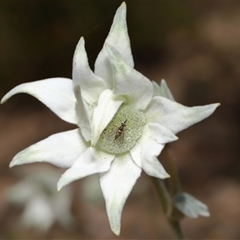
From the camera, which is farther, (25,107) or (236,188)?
(25,107)

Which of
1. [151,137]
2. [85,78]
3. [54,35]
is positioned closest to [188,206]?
[151,137]

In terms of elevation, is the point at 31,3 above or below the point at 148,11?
above

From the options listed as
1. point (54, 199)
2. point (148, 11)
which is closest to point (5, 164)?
point (54, 199)

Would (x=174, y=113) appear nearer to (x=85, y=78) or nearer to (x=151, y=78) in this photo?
(x=85, y=78)

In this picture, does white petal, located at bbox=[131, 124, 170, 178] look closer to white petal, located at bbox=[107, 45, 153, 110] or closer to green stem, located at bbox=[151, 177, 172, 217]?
white petal, located at bbox=[107, 45, 153, 110]

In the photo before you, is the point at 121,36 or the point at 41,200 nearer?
the point at 121,36

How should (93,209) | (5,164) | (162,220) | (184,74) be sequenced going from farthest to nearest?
(184,74)
(5,164)
(93,209)
(162,220)

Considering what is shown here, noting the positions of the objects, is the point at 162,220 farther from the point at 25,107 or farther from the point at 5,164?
the point at 25,107
